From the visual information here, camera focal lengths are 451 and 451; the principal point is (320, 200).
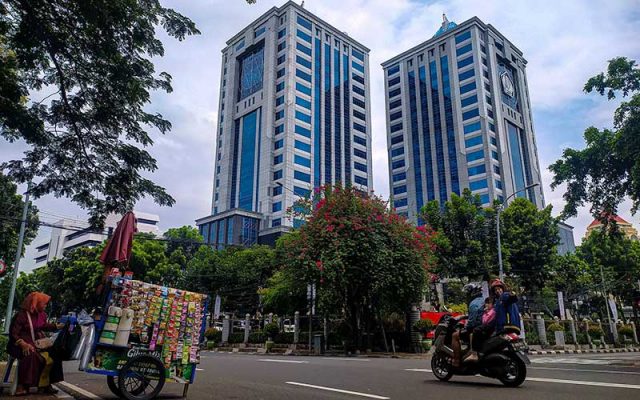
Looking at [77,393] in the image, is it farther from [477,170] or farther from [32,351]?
[477,170]

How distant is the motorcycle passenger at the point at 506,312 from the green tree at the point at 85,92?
211 inches

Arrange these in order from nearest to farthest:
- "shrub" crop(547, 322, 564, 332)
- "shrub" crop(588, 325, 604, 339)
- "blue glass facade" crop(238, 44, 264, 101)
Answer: "shrub" crop(547, 322, 564, 332)
"shrub" crop(588, 325, 604, 339)
"blue glass facade" crop(238, 44, 264, 101)

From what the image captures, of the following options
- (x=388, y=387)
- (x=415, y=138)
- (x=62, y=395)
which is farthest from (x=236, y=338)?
(x=415, y=138)

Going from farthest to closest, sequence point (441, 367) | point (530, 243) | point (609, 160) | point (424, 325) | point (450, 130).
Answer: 1. point (450, 130)
2. point (530, 243)
3. point (424, 325)
4. point (609, 160)
5. point (441, 367)

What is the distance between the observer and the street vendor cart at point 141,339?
553 cm

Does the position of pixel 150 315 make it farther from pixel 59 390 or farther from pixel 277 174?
pixel 277 174

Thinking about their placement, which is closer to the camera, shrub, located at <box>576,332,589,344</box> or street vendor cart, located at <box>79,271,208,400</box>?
street vendor cart, located at <box>79,271,208,400</box>

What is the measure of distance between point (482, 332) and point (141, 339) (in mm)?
4892

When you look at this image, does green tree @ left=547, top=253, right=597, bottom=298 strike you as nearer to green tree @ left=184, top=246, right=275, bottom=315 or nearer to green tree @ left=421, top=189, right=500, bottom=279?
green tree @ left=421, top=189, right=500, bottom=279

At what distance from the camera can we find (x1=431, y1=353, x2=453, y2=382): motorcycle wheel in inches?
283

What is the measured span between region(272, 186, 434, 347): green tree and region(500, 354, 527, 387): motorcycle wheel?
11.8 meters

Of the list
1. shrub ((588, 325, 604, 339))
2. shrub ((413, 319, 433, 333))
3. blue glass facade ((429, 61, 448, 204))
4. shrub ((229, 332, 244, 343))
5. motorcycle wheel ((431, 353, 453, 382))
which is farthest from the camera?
blue glass facade ((429, 61, 448, 204))

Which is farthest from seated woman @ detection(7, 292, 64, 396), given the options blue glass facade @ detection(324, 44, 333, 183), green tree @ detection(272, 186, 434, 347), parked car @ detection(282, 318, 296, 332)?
blue glass facade @ detection(324, 44, 333, 183)

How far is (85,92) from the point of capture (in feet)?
21.4
